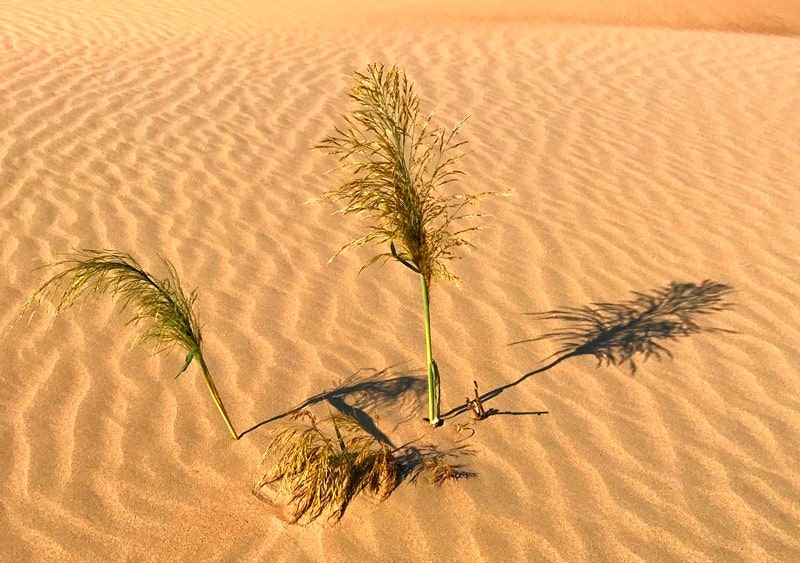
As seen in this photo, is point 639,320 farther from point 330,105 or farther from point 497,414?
point 330,105

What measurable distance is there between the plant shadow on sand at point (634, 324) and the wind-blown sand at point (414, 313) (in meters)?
0.07

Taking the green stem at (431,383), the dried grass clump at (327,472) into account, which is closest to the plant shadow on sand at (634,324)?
the green stem at (431,383)

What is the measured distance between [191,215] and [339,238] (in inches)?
40.4

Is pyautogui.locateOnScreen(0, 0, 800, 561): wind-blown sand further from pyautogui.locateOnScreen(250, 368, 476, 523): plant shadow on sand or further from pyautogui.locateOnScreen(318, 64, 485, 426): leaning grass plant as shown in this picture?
pyautogui.locateOnScreen(318, 64, 485, 426): leaning grass plant

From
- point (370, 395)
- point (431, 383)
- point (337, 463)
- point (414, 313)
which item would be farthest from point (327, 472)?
point (414, 313)

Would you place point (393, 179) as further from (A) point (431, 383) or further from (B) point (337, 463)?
(B) point (337, 463)

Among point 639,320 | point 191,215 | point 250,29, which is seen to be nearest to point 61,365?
point 191,215

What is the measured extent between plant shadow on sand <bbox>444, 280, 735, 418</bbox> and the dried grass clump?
759mm

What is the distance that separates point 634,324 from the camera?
432 cm

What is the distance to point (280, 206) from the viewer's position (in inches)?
225

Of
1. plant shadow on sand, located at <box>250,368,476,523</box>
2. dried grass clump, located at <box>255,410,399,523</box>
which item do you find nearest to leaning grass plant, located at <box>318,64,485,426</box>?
plant shadow on sand, located at <box>250,368,476,523</box>

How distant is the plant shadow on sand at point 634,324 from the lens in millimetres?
4082

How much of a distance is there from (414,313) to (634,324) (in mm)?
1148

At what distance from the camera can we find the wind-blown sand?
3.07m
